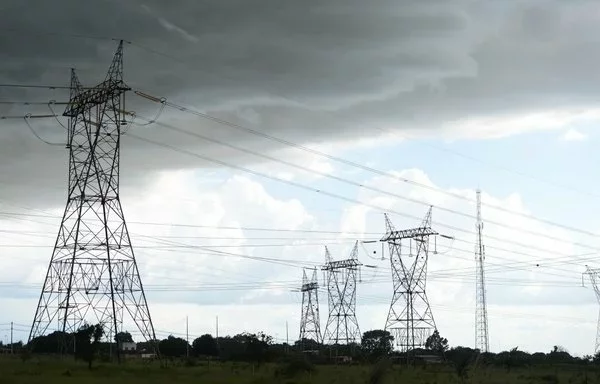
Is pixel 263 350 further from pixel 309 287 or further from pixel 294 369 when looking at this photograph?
pixel 309 287

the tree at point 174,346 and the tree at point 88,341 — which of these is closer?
the tree at point 88,341

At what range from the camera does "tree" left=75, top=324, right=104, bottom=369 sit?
7375cm

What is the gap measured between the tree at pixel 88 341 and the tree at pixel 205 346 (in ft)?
355

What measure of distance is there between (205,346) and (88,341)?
398 ft

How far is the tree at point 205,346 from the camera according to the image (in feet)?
627

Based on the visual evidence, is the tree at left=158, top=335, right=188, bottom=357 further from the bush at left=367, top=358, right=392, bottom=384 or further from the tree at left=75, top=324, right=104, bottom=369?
the bush at left=367, top=358, right=392, bottom=384

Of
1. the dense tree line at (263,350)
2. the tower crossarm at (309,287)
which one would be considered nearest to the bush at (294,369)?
the dense tree line at (263,350)

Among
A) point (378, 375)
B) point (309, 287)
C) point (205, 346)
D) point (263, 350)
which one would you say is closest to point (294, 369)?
point (378, 375)

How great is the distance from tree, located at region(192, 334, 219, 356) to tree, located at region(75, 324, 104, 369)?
108 m

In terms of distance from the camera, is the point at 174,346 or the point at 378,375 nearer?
the point at 378,375

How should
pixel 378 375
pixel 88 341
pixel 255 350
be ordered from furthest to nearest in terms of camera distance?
pixel 255 350, pixel 88 341, pixel 378 375

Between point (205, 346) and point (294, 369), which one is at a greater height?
point (294, 369)

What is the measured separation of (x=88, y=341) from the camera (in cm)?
7650

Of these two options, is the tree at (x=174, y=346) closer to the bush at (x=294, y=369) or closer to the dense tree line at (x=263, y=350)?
the dense tree line at (x=263, y=350)
